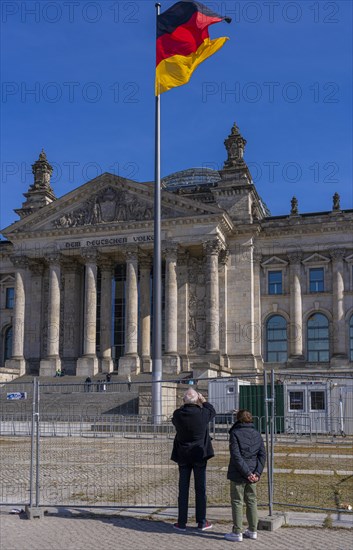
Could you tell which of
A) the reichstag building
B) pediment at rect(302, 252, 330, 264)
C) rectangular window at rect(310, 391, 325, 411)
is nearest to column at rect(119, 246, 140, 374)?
the reichstag building

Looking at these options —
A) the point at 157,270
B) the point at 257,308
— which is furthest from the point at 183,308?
the point at 157,270

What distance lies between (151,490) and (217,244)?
129 feet

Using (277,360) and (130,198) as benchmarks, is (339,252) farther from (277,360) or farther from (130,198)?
(130,198)

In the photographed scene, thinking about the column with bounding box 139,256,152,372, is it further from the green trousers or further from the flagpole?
the green trousers

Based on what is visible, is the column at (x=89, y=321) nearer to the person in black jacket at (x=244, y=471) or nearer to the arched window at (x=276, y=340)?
the arched window at (x=276, y=340)

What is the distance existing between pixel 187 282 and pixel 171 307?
3970 millimetres

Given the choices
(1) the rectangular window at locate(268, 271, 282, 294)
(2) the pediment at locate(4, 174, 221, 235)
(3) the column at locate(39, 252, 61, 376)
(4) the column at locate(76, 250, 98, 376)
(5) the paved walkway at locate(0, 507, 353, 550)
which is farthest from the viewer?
(1) the rectangular window at locate(268, 271, 282, 294)

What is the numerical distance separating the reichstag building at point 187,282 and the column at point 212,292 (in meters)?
0.09

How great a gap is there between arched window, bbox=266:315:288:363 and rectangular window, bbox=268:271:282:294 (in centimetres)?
225

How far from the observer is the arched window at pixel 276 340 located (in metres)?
57.2

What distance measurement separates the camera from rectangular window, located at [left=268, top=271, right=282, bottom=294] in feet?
190

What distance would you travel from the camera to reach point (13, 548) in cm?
979

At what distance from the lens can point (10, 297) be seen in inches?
2571

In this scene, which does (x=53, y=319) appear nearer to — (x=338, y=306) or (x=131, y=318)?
(x=131, y=318)
